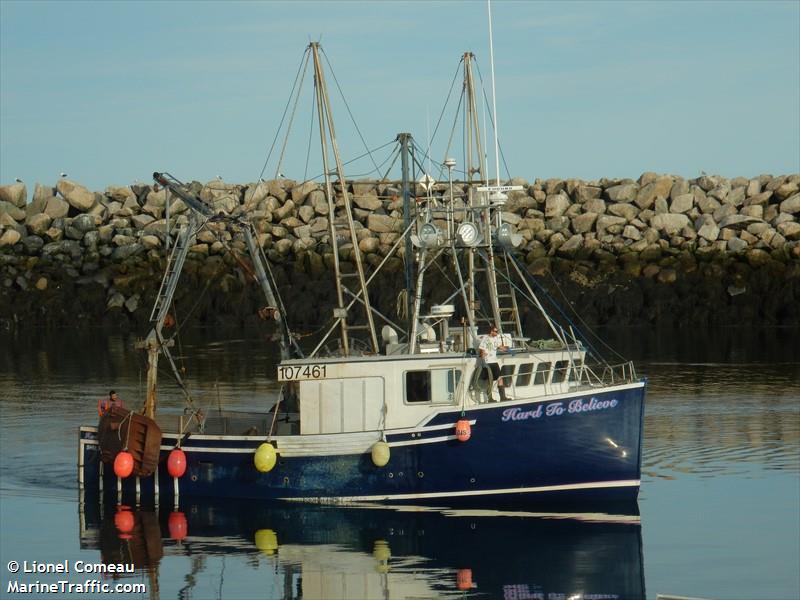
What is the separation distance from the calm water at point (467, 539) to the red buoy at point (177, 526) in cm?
3

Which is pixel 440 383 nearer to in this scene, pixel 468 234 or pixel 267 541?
pixel 468 234

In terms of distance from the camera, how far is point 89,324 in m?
68.7

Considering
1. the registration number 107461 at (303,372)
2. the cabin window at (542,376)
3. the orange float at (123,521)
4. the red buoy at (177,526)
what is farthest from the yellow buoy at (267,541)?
the cabin window at (542,376)

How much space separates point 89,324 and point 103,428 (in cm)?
4485

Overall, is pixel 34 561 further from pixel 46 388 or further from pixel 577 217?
pixel 577 217

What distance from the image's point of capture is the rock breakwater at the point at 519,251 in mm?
61312

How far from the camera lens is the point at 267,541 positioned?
22.3 metres

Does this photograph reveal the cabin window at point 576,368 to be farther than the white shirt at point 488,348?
Yes

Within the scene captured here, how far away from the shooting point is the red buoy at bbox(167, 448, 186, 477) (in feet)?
80.8

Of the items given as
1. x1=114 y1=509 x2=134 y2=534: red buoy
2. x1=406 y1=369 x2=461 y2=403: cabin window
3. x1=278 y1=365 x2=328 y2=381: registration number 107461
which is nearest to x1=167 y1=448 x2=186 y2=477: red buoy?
x1=114 y1=509 x2=134 y2=534: red buoy

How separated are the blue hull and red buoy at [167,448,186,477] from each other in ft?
2.76

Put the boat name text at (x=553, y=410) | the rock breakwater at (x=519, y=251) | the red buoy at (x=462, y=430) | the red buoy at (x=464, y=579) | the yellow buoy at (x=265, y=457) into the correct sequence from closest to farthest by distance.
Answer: the red buoy at (x=464, y=579) < the red buoy at (x=462, y=430) < the boat name text at (x=553, y=410) < the yellow buoy at (x=265, y=457) < the rock breakwater at (x=519, y=251)

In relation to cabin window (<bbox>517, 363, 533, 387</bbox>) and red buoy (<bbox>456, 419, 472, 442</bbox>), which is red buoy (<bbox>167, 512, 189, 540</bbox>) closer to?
red buoy (<bbox>456, 419, 472, 442</bbox>)

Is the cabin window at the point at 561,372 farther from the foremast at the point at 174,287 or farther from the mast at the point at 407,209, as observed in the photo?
the foremast at the point at 174,287
